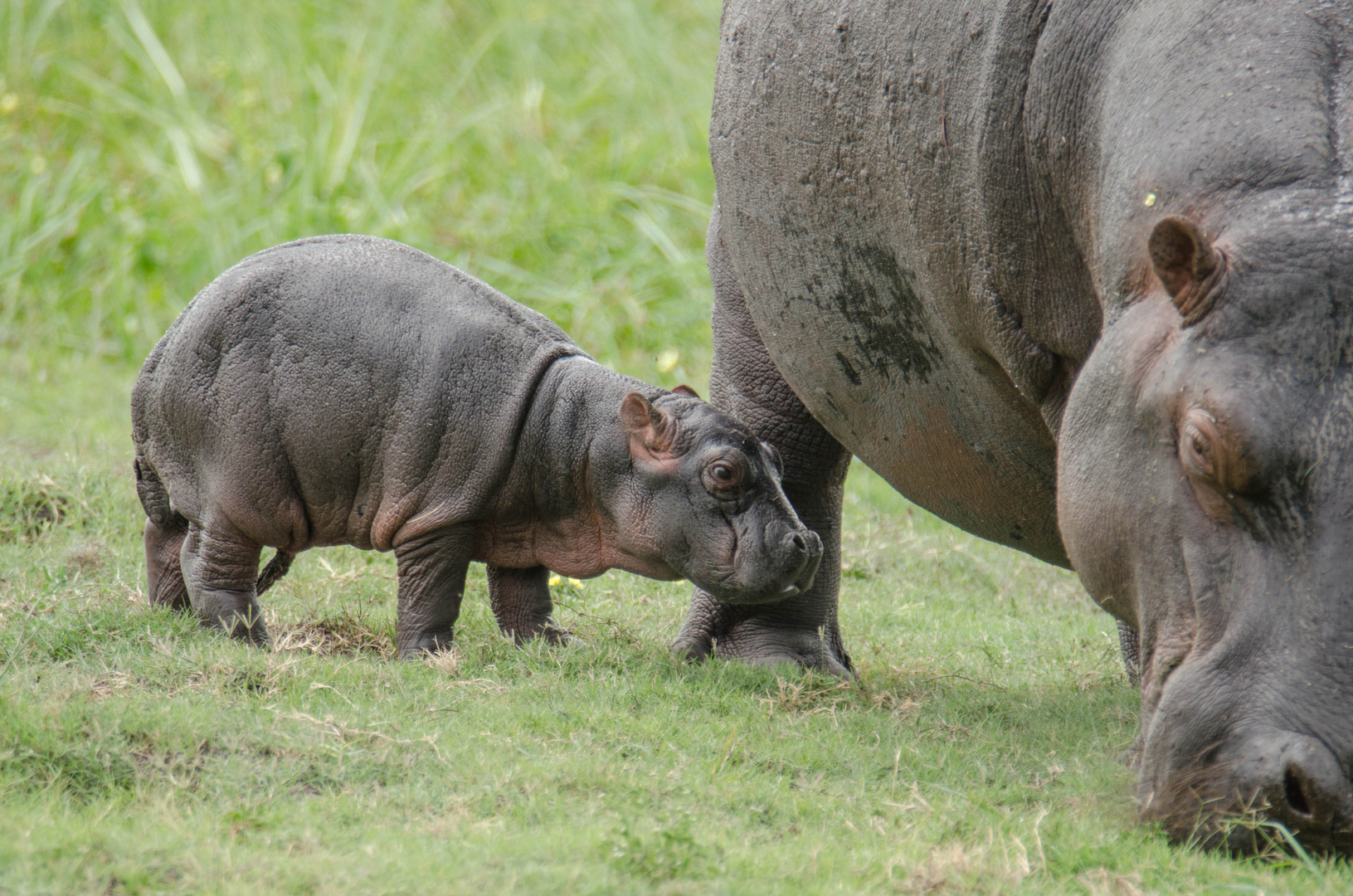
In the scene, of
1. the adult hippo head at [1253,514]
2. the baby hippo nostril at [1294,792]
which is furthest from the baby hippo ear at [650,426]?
the baby hippo nostril at [1294,792]

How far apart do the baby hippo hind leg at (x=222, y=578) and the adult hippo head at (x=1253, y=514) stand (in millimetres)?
2960

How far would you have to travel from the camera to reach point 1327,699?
2.71 m

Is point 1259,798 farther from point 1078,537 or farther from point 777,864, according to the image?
point 777,864

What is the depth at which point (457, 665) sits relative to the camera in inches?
174

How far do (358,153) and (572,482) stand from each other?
24.4 feet

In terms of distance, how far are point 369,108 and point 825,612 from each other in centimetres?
799

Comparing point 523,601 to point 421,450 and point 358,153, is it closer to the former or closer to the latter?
point 421,450

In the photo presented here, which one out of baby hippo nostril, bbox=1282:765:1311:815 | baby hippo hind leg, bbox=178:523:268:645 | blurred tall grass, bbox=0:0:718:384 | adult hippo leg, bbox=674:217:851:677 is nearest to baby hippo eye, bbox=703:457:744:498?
adult hippo leg, bbox=674:217:851:677

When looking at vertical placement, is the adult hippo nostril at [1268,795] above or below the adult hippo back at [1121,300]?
below

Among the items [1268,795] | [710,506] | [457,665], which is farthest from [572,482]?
[1268,795]

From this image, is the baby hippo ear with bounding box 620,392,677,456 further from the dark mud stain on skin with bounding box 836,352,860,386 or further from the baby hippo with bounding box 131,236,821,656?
the dark mud stain on skin with bounding box 836,352,860,386

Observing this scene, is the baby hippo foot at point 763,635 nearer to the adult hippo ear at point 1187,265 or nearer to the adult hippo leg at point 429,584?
the adult hippo leg at point 429,584

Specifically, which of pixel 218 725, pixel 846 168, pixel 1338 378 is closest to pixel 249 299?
pixel 218 725

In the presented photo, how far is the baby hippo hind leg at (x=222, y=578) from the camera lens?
186 inches
